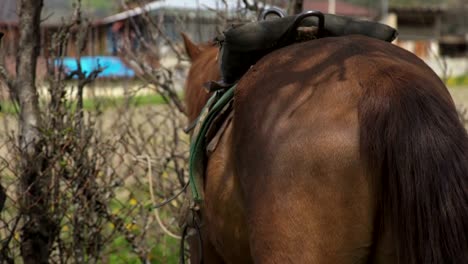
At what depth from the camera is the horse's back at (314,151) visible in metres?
2.66

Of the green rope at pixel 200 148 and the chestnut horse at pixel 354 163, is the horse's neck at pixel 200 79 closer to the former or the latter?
the green rope at pixel 200 148

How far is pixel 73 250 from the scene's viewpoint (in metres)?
5.52

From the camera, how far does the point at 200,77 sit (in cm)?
466

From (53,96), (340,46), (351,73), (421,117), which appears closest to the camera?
(421,117)

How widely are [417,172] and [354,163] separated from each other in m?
0.21

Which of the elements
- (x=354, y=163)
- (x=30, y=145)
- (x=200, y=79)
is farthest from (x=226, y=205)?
(x=30, y=145)

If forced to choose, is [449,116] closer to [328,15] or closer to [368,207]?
[368,207]

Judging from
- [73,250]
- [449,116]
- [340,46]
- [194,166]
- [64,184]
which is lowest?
[73,250]

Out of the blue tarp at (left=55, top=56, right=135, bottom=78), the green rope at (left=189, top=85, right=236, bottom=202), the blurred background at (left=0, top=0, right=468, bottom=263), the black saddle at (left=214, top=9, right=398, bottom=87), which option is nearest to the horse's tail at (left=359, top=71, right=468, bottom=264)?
the black saddle at (left=214, top=9, right=398, bottom=87)

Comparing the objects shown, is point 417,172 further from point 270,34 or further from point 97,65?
point 97,65

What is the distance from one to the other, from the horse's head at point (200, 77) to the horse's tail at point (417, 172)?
Answer: 70.3 inches

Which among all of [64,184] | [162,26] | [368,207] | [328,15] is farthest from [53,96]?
[368,207]

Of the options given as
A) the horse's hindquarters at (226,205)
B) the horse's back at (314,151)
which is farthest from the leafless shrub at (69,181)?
the horse's back at (314,151)

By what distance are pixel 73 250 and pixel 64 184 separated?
459mm
